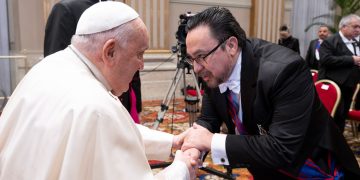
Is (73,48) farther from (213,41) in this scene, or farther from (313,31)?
(313,31)

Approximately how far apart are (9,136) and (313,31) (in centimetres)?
939

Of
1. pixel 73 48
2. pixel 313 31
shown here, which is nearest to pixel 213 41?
pixel 73 48

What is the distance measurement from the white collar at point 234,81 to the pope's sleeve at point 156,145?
38cm

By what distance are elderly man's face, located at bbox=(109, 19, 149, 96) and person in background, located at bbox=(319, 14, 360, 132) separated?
12.2ft

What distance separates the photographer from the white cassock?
104cm

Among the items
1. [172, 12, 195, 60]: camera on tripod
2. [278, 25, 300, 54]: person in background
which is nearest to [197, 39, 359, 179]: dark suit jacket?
[172, 12, 195, 60]: camera on tripod

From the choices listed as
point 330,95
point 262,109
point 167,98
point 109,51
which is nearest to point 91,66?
point 109,51

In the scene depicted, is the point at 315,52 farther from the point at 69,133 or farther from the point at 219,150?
the point at 69,133

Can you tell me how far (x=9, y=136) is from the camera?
1.20 m

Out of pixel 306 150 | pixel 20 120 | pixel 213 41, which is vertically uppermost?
pixel 213 41

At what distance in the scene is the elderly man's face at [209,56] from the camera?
1562 millimetres

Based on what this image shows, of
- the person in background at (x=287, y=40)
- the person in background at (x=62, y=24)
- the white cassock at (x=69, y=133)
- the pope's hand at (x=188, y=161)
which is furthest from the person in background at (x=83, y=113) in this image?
the person in background at (x=287, y=40)

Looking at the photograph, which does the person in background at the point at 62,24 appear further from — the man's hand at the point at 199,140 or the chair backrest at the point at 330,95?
the chair backrest at the point at 330,95

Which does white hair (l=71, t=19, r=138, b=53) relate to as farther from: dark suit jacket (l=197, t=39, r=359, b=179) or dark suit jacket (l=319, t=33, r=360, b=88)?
dark suit jacket (l=319, t=33, r=360, b=88)
